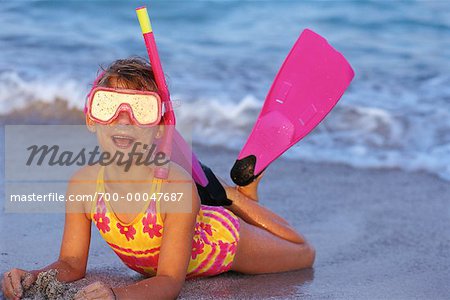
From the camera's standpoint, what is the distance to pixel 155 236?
3.18 m

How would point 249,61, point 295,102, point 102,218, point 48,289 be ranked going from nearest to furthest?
1. point 48,289
2. point 102,218
3. point 295,102
4. point 249,61

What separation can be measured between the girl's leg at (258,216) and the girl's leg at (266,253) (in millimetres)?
29

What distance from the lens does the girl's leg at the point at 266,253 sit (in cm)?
354

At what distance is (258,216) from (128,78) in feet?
3.02

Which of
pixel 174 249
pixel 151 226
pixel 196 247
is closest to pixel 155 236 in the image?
pixel 151 226

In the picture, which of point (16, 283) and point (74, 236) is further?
point (74, 236)

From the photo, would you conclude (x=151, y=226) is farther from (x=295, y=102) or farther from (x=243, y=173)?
(x=295, y=102)

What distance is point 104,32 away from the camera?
865 cm

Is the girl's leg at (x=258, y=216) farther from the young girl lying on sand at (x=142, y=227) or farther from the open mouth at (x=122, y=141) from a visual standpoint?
the open mouth at (x=122, y=141)

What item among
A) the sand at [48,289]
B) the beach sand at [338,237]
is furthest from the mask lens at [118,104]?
the beach sand at [338,237]

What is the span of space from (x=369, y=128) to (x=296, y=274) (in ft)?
8.09

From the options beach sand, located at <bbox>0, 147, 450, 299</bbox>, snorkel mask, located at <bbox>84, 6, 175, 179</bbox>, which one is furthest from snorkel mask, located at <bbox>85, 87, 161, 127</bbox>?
beach sand, located at <bbox>0, 147, 450, 299</bbox>

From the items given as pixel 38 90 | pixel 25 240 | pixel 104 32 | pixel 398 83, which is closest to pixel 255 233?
pixel 25 240

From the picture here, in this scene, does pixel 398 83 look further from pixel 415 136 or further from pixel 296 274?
pixel 296 274
